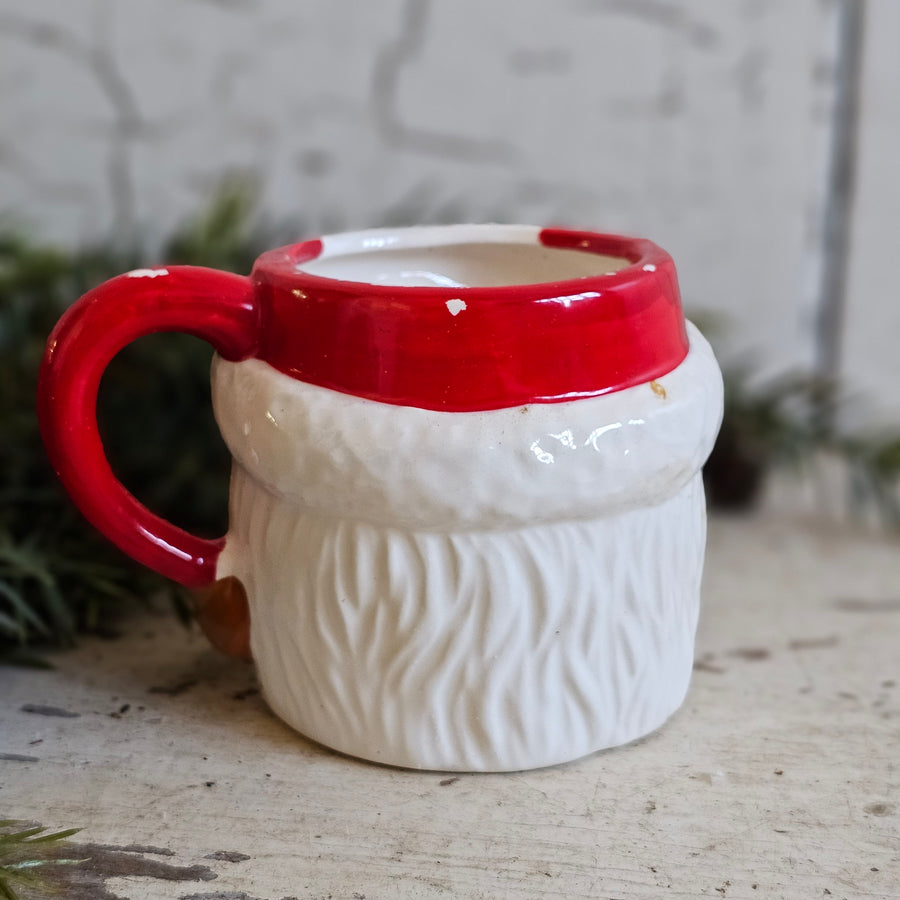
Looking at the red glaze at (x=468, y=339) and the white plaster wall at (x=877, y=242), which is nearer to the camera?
the red glaze at (x=468, y=339)

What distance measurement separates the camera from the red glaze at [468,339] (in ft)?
1.32

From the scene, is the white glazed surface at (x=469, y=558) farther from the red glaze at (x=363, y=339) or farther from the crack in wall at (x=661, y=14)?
the crack in wall at (x=661, y=14)

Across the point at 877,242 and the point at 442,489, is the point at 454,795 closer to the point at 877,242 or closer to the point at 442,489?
the point at 442,489

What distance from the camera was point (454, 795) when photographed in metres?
0.43

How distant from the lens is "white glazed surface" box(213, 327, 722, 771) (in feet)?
1.32

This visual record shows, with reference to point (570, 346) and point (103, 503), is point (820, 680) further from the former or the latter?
point (103, 503)

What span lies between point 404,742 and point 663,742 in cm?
11

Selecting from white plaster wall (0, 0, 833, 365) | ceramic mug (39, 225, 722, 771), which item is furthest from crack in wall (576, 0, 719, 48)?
ceramic mug (39, 225, 722, 771)

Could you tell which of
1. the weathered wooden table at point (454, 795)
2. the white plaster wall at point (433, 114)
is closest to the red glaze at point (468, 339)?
the weathered wooden table at point (454, 795)

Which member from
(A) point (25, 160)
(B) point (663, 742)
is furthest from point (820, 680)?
(A) point (25, 160)

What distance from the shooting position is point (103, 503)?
45cm

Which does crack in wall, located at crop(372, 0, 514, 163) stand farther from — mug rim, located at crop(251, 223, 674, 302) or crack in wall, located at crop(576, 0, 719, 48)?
mug rim, located at crop(251, 223, 674, 302)

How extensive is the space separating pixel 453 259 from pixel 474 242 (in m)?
0.01

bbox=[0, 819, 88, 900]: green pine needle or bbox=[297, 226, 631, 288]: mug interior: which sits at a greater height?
bbox=[297, 226, 631, 288]: mug interior
